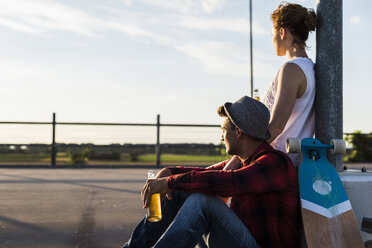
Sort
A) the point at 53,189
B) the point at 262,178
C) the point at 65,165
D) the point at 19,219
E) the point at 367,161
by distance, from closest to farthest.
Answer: the point at 262,178 → the point at 19,219 → the point at 53,189 → the point at 65,165 → the point at 367,161

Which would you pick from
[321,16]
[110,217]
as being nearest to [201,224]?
[321,16]

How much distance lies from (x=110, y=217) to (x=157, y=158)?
7677 millimetres

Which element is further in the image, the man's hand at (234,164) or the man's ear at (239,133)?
the man's hand at (234,164)

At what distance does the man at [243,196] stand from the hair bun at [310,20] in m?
0.78

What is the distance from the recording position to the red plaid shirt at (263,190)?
2.35 metres

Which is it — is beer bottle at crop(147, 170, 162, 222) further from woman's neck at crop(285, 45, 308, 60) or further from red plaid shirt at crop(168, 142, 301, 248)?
woman's neck at crop(285, 45, 308, 60)

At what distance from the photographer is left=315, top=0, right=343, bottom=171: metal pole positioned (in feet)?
9.84

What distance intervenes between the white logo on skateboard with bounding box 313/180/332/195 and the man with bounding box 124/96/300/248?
0.09 metres

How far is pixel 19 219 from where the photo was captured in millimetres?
5168

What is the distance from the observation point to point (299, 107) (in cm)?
296

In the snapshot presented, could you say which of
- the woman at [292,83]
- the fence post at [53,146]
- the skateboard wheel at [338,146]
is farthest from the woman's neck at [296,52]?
the fence post at [53,146]

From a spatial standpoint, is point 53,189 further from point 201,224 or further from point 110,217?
point 201,224

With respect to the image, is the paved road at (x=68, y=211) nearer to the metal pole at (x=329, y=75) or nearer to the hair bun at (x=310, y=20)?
the metal pole at (x=329, y=75)

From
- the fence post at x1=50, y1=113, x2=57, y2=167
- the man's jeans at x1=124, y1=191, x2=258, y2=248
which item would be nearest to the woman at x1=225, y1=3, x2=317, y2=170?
the man's jeans at x1=124, y1=191, x2=258, y2=248
